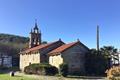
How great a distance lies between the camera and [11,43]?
352ft

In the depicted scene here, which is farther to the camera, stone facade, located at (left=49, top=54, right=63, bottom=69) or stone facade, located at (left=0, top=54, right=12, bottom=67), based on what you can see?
stone facade, located at (left=0, top=54, right=12, bottom=67)

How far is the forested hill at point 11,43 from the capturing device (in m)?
100

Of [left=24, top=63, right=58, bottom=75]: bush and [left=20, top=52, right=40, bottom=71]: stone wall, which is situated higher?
[left=20, top=52, right=40, bottom=71]: stone wall

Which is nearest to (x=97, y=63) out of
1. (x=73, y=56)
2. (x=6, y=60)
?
(x=73, y=56)

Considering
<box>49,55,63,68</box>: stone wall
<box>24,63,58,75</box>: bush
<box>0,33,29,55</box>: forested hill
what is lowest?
<box>24,63,58,75</box>: bush

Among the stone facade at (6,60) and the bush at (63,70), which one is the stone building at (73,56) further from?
the stone facade at (6,60)

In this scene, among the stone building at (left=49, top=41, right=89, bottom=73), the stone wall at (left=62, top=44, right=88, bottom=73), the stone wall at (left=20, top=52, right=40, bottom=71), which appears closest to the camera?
the stone building at (left=49, top=41, right=89, bottom=73)

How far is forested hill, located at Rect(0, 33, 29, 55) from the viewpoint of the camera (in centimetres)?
10014

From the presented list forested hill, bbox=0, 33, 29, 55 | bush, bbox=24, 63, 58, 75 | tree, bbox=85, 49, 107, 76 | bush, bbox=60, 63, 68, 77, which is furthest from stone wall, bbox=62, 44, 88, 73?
forested hill, bbox=0, 33, 29, 55

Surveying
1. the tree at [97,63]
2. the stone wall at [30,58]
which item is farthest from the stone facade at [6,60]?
the tree at [97,63]

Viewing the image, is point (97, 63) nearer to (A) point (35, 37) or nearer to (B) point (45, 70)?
(B) point (45, 70)

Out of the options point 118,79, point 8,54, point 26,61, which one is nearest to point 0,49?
point 8,54

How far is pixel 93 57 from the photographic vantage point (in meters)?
52.5

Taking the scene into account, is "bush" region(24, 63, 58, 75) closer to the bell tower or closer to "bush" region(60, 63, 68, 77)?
"bush" region(60, 63, 68, 77)
